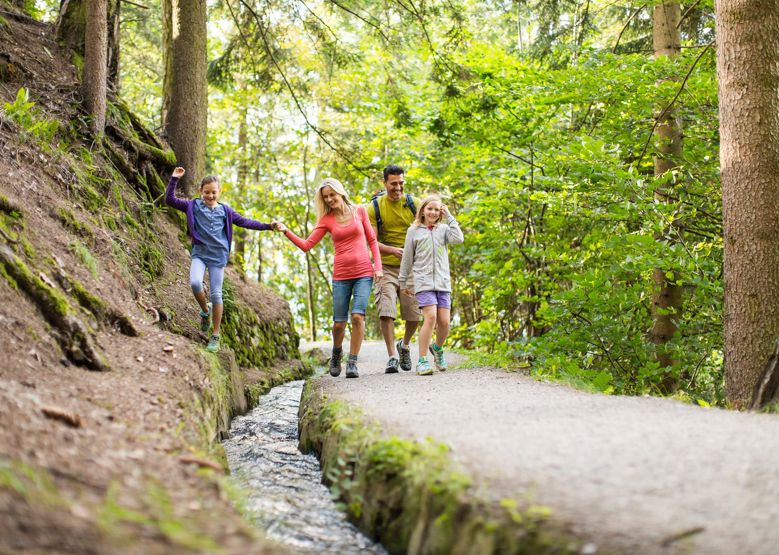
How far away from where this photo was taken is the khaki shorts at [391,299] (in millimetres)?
8773

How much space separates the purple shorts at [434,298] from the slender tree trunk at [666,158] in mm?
3173

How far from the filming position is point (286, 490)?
4965mm

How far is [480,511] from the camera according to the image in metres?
3.09

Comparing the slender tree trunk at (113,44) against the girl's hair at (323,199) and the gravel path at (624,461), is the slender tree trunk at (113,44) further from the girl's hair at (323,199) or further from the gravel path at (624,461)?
the gravel path at (624,461)

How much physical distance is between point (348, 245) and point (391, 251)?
707 mm

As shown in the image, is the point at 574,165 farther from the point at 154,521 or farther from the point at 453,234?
the point at 154,521

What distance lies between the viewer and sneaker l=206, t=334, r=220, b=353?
7926 millimetres

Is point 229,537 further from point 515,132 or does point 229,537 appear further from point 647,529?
point 515,132

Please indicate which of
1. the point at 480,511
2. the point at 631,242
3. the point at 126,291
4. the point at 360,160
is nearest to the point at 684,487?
the point at 480,511

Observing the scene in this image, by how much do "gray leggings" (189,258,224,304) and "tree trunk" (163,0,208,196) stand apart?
364 centimetres

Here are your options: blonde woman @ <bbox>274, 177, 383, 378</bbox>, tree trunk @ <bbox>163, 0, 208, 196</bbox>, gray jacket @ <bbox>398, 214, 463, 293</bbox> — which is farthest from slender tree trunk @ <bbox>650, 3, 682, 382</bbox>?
tree trunk @ <bbox>163, 0, 208, 196</bbox>

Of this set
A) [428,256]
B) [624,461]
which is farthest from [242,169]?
[624,461]

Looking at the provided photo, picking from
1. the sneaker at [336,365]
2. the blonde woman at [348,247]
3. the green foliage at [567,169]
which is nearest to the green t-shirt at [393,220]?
→ the blonde woman at [348,247]

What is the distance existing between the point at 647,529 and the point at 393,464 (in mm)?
1566
